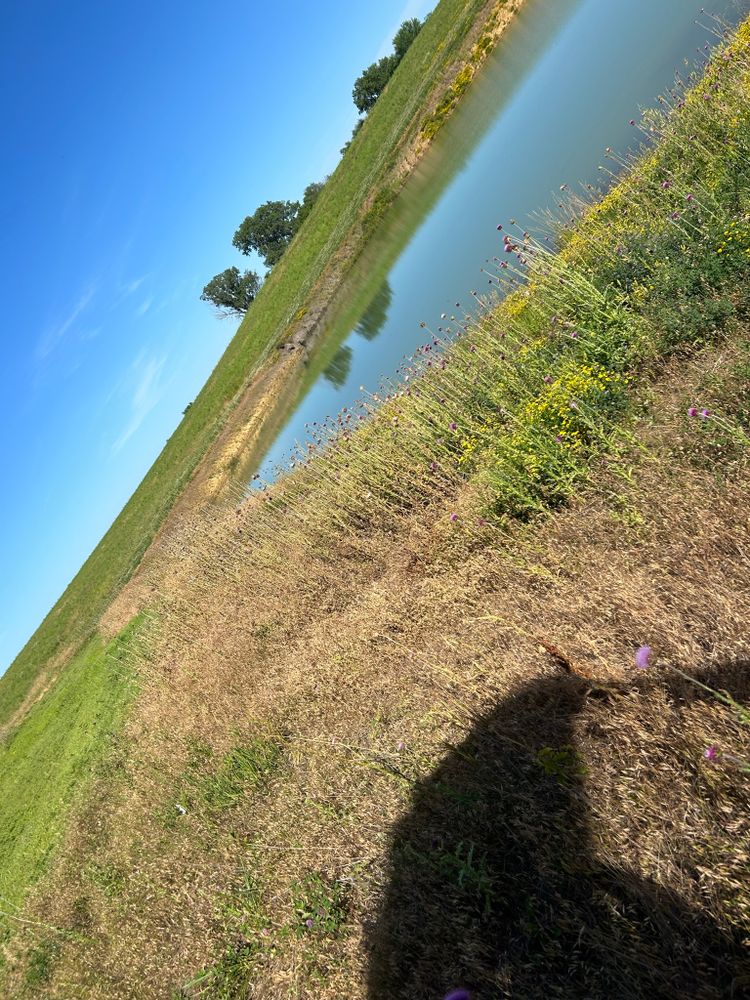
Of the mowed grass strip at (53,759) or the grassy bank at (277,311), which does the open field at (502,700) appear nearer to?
the mowed grass strip at (53,759)

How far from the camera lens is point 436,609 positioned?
495 centimetres

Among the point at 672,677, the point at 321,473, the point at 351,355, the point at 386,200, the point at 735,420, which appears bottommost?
the point at 672,677

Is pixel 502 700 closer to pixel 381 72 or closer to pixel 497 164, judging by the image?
pixel 497 164

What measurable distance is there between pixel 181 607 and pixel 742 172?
10794mm

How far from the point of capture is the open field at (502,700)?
93.8 inches

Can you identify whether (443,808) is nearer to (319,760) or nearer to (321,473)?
(319,760)

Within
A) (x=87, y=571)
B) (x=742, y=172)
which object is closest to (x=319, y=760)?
(x=742, y=172)

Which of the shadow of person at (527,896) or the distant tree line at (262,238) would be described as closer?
the shadow of person at (527,896)

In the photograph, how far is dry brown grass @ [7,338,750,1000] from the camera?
7.39 ft

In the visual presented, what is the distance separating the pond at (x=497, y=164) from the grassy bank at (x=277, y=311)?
6.47 meters

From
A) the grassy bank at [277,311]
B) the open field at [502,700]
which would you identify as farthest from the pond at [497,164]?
the grassy bank at [277,311]

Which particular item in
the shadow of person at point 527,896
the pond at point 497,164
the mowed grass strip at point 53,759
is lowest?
the mowed grass strip at point 53,759

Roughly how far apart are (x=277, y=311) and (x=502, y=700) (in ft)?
156

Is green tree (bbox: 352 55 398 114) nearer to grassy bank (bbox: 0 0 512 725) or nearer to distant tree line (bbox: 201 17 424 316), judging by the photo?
distant tree line (bbox: 201 17 424 316)
